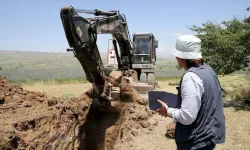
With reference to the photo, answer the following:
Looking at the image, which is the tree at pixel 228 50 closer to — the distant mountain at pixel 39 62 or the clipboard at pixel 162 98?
Result: the clipboard at pixel 162 98

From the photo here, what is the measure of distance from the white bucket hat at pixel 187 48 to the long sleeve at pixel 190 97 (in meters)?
0.21

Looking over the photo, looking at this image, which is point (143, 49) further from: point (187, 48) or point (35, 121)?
point (187, 48)

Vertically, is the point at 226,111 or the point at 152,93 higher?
the point at 152,93

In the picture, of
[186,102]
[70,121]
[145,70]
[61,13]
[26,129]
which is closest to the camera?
[186,102]

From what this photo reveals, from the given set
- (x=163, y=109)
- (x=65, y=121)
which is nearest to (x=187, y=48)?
(x=163, y=109)

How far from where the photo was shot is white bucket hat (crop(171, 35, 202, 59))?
2678 millimetres

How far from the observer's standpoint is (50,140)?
534 cm

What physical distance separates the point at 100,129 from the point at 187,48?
6084mm

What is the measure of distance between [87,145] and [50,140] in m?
2.70

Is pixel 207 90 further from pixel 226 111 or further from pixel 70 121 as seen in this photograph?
pixel 226 111

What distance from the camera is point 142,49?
1433 cm

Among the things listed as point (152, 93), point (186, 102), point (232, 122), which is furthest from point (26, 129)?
point (232, 122)

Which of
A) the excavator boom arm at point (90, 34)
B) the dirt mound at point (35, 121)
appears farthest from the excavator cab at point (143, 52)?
the dirt mound at point (35, 121)

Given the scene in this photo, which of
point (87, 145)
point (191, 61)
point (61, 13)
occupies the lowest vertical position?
point (87, 145)
